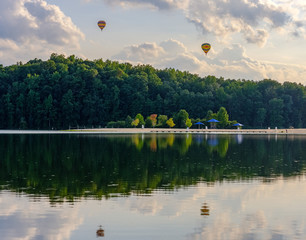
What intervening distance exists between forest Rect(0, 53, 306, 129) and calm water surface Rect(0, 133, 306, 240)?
8751cm

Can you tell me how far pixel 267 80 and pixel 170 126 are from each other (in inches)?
1777

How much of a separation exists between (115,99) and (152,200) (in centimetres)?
10857

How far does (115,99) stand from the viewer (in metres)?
124

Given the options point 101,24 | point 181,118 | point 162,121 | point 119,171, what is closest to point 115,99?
point 162,121

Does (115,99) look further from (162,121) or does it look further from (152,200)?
(152,200)

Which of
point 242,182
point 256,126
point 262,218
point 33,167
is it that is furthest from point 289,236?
point 256,126

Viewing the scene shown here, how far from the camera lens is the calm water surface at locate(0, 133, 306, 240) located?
12.0 meters

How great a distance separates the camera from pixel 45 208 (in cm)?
1459

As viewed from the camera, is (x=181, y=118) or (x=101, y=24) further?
(x=181, y=118)

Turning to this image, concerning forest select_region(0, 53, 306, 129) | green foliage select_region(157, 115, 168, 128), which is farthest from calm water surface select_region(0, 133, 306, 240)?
forest select_region(0, 53, 306, 129)

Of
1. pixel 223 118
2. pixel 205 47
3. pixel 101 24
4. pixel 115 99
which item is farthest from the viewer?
pixel 115 99

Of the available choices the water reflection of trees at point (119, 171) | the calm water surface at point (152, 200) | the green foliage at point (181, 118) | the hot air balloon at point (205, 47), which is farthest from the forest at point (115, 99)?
the calm water surface at point (152, 200)

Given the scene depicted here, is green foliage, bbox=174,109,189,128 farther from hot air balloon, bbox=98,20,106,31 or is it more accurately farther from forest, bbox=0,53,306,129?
hot air balloon, bbox=98,20,106,31

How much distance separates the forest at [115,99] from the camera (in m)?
122
